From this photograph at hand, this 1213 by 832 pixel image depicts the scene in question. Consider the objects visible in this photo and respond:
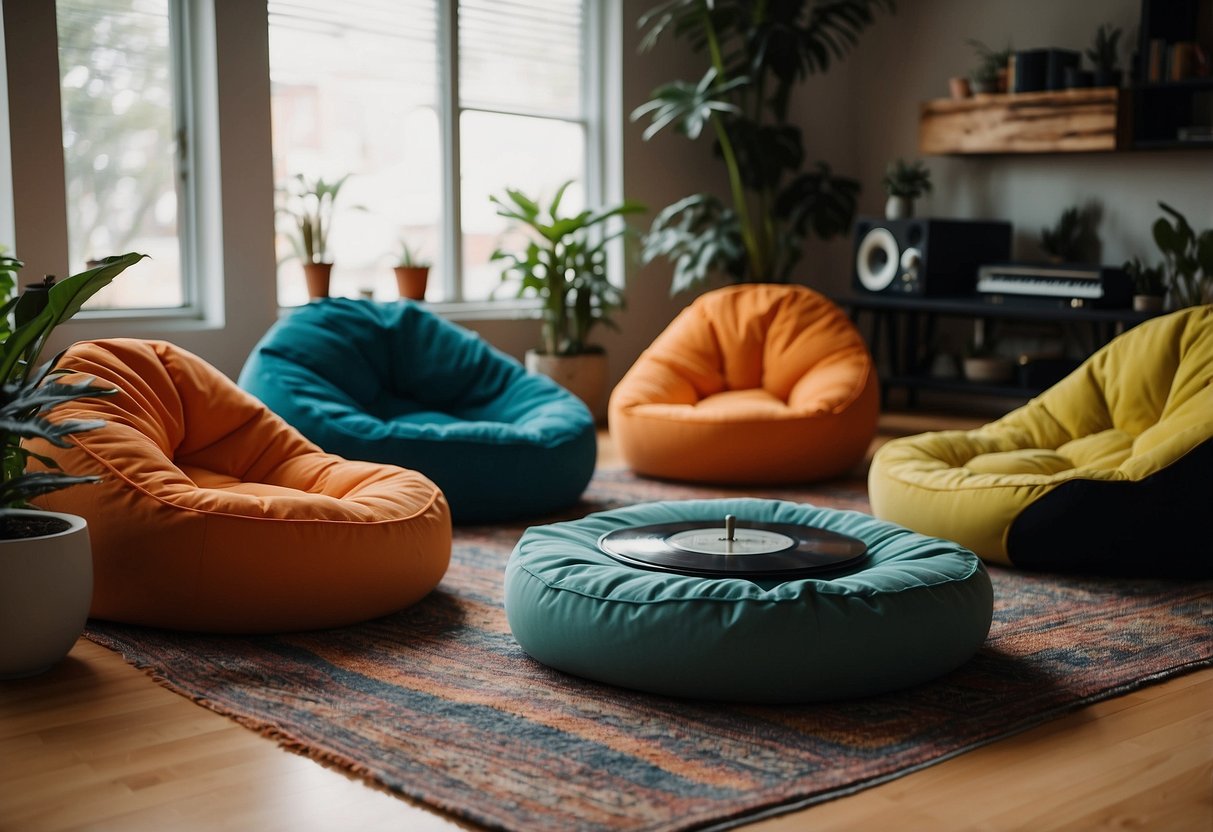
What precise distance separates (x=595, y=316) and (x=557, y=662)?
3.82 metres

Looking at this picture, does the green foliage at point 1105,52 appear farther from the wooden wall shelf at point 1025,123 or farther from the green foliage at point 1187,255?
the green foliage at point 1187,255

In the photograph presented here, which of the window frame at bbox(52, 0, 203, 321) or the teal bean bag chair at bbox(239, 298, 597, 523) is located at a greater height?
the window frame at bbox(52, 0, 203, 321)

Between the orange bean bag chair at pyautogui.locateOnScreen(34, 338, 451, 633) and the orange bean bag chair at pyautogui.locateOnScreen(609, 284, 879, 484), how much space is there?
1.67 metres

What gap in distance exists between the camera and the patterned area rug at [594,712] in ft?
6.79

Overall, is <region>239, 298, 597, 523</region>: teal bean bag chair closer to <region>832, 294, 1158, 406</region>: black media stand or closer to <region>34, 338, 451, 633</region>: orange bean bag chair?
<region>34, 338, 451, 633</region>: orange bean bag chair

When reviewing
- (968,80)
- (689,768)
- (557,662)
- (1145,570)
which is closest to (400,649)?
(557,662)

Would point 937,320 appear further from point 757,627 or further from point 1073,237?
point 757,627

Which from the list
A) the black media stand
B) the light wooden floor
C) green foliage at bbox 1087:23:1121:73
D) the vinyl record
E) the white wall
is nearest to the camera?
the light wooden floor

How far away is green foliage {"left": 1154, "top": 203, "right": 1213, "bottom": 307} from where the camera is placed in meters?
5.45

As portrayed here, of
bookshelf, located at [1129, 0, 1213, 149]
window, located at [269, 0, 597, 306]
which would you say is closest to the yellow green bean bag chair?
bookshelf, located at [1129, 0, 1213, 149]

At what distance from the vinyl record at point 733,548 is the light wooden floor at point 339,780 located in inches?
21.0

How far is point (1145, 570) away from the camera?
11.3ft

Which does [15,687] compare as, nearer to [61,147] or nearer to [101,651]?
[101,651]

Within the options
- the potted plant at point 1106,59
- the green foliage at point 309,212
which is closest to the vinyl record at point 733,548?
the green foliage at point 309,212
